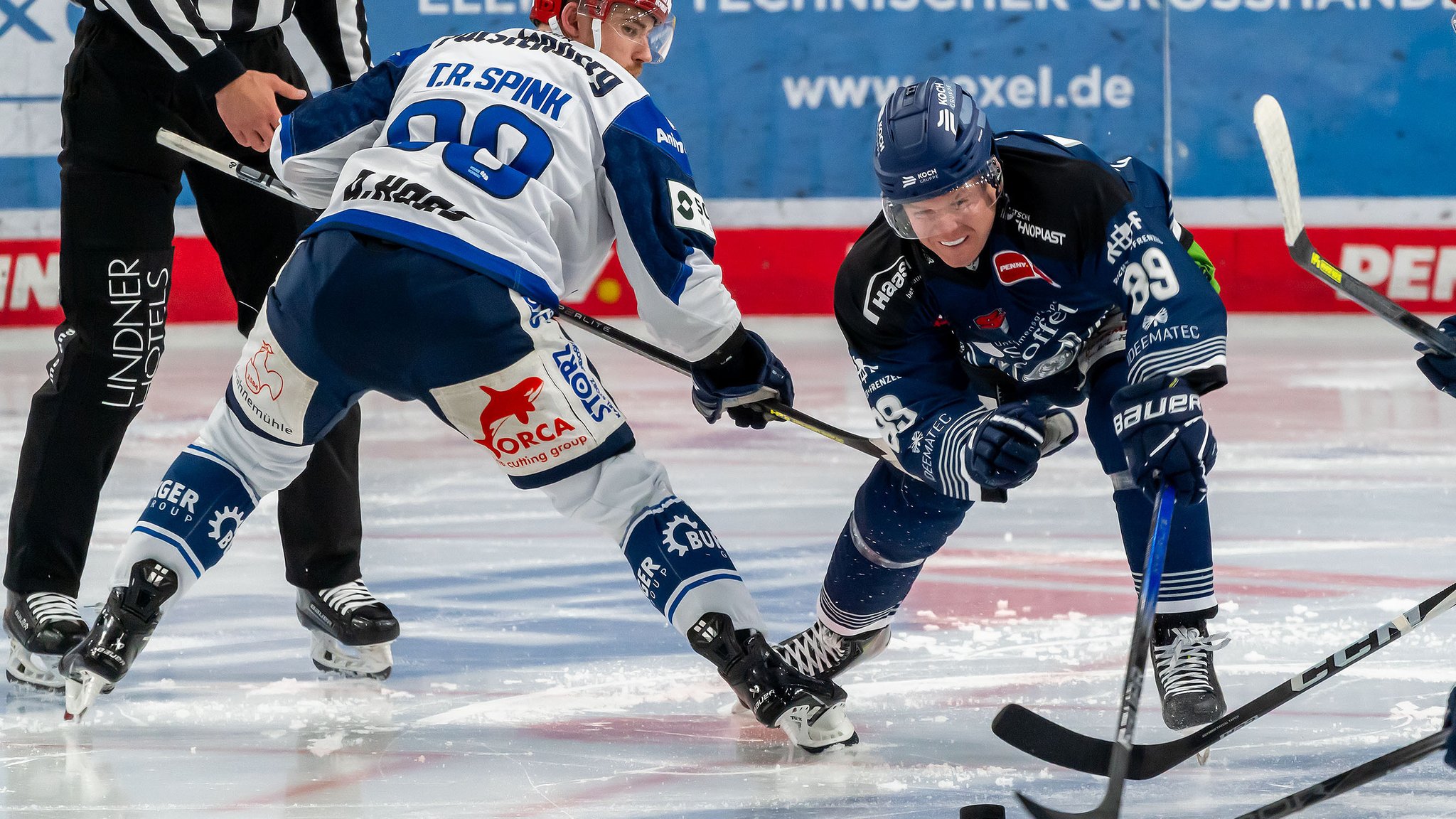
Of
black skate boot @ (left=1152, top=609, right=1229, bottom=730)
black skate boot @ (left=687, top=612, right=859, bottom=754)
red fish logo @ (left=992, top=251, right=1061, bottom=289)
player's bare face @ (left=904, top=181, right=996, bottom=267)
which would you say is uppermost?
player's bare face @ (left=904, top=181, right=996, bottom=267)

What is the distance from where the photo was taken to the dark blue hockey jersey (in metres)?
2.21

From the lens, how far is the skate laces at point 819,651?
2658 mm

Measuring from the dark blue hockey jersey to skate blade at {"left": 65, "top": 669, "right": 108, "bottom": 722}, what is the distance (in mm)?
1175

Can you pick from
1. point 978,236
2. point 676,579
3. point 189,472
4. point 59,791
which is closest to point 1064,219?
point 978,236

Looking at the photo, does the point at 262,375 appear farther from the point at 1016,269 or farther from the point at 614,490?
the point at 1016,269

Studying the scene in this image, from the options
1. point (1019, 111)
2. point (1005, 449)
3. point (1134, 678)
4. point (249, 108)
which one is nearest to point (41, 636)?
point (249, 108)

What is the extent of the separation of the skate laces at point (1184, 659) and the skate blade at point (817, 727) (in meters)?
0.46

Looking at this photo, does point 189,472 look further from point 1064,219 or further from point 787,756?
point 1064,219

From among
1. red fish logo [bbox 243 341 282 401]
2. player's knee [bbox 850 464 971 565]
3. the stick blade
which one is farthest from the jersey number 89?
red fish logo [bbox 243 341 282 401]

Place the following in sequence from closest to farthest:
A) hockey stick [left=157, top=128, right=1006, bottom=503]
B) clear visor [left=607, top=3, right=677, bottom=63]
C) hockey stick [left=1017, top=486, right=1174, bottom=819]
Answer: hockey stick [left=1017, top=486, right=1174, bottom=819]
clear visor [left=607, top=3, right=677, bottom=63]
hockey stick [left=157, top=128, right=1006, bottom=503]

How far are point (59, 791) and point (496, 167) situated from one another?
100cm

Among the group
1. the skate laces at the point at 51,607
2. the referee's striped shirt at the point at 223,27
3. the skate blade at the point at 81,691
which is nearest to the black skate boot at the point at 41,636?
the skate laces at the point at 51,607

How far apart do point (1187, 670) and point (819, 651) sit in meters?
0.59

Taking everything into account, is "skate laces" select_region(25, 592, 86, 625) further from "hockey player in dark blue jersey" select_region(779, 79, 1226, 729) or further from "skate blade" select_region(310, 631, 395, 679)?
"hockey player in dark blue jersey" select_region(779, 79, 1226, 729)
